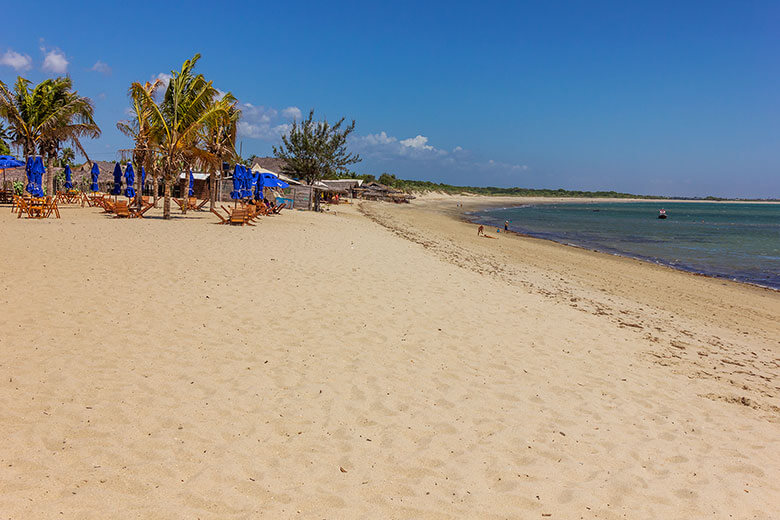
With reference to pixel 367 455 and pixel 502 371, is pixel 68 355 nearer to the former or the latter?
pixel 367 455

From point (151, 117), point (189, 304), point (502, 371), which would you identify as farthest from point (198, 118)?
point (502, 371)

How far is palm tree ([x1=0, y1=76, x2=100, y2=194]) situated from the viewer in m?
20.1

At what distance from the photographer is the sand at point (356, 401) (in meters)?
2.88

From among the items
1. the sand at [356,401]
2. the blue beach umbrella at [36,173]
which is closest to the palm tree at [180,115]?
the blue beach umbrella at [36,173]

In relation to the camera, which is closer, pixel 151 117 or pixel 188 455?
pixel 188 455

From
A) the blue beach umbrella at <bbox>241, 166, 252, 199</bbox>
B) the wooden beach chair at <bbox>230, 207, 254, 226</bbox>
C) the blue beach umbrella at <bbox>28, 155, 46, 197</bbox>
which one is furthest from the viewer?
the blue beach umbrella at <bbox>241, 166, 252, 199</bbox>

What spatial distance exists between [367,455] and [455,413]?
1.03m

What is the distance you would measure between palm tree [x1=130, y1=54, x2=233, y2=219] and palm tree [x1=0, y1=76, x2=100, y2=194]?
6.28 m

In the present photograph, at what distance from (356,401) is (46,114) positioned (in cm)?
2458

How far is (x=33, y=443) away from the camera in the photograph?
3021mm

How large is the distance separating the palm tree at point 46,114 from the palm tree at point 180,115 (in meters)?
6.28

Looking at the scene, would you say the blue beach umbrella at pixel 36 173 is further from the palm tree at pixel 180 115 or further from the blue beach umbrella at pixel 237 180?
the blue beach umbrella at pixel 237 180

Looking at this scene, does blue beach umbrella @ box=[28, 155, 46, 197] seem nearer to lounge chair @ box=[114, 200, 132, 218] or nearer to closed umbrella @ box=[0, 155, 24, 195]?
closed umbrella @ box=[0, 155, 24, 195]

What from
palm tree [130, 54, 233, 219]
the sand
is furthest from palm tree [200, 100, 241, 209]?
the sand
